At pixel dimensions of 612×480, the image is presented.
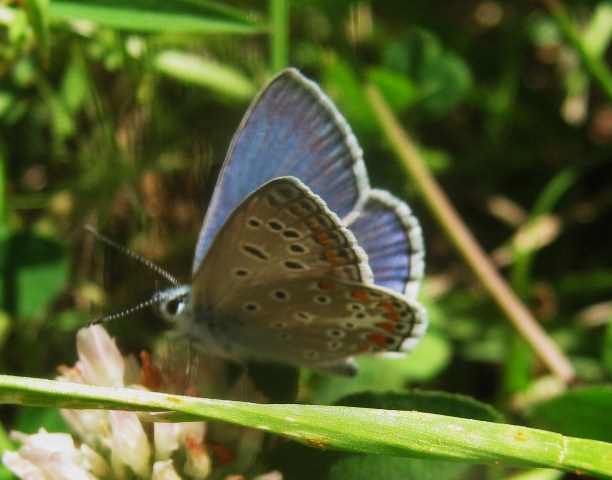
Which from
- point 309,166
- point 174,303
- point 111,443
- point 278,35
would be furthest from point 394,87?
point 111,443

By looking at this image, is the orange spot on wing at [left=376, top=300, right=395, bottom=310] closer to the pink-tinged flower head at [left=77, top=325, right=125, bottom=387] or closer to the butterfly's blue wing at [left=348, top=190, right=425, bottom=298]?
the butterfly's blue wing at [left=348, top=190, right=425, bottom=298]

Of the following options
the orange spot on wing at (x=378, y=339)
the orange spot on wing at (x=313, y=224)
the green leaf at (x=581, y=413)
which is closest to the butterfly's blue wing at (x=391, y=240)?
the orange spot on wing at (x=378, y=339)

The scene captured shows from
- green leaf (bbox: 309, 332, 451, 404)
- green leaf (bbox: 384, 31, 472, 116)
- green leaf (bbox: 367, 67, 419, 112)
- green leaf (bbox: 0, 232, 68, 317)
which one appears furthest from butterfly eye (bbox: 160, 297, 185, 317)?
green leaf (bbox: 384, 31, 472, 116)

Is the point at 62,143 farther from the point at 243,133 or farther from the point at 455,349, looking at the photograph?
the point at 455,349

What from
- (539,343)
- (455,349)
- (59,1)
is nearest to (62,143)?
(59,1)

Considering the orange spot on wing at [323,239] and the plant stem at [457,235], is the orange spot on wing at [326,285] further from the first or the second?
the plant stem at [457,235]
